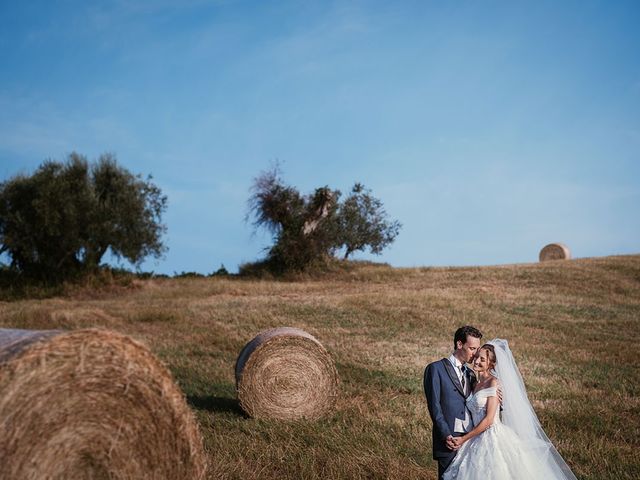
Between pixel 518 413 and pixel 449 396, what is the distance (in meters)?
0.77

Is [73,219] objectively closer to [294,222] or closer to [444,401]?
[294,222]

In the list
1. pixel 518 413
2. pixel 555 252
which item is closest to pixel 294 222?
pixel 555 252

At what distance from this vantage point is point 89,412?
5.45 meters

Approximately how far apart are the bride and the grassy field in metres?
1.75

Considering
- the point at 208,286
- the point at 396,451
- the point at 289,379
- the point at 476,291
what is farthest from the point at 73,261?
the point at 396,451

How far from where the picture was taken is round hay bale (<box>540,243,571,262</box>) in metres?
41.7

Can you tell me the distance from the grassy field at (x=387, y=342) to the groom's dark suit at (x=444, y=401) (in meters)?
1.63

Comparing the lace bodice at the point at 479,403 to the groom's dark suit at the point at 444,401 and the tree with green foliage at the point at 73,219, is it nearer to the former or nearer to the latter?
the groom's dark suit at the point at 444,401

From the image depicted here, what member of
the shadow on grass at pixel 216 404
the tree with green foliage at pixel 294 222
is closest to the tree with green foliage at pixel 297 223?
the tree with green foliage at pixel 294 222

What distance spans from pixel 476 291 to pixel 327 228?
1125cm

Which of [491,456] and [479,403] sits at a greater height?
[479,403]

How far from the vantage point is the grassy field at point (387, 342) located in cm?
854

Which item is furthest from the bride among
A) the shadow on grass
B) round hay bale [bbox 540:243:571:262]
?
round hay bale [bbox 540:243:571:262]

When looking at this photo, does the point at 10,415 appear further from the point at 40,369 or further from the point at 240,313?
the point at 240,313
